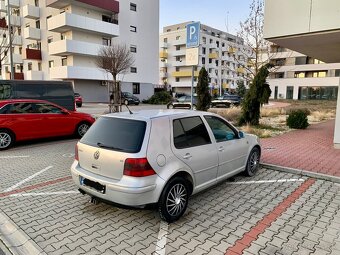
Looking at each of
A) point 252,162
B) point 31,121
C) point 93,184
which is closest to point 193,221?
point 93,184

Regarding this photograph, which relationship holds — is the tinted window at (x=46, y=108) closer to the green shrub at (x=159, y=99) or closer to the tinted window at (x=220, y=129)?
the tinted window at (x=220, y=129)

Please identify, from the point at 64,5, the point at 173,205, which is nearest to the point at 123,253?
the point at 173,205

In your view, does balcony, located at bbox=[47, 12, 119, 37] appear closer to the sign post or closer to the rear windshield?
the sign post

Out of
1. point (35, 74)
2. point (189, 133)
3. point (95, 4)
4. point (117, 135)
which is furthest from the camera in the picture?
point (35, 74)

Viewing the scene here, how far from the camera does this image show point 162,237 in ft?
11.5

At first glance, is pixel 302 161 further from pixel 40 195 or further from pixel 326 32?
pixel 40 195

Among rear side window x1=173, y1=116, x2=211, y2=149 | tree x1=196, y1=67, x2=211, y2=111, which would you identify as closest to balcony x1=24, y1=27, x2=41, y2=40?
tree x1=196, y1=67, x2=211, y2=111

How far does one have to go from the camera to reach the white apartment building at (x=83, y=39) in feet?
99.2

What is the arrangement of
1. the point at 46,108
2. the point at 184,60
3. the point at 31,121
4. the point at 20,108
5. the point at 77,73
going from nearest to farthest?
the point at 20,108
the point at 31,121
the point at 46,108
the point at 77,73
the point at 184,60

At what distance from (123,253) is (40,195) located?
2.55m

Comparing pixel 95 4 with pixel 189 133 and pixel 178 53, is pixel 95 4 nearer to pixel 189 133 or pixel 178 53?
pixel 189 133

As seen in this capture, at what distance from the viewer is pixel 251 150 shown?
573cm

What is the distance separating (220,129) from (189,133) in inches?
39.8

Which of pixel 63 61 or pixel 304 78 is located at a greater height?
pixel 63 61
